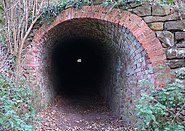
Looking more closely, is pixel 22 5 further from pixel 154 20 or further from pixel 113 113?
pixel 113 113

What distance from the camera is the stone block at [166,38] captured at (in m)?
3.75

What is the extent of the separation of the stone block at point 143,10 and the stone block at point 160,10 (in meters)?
0.08

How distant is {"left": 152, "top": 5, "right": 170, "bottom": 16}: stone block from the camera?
12.6 ft

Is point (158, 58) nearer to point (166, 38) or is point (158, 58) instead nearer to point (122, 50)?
point (166, 38)

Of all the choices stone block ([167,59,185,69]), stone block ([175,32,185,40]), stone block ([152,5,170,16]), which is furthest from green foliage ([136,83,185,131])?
stone block ([152,5,170,16])

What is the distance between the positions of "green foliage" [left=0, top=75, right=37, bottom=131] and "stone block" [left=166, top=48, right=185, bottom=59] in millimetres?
2531

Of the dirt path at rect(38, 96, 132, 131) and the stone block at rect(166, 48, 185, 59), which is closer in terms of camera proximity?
the stone block at rect(166, 48, 185, 59)

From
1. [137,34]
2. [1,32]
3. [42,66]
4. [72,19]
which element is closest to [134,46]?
[137,34]

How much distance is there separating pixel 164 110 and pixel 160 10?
1.81 m

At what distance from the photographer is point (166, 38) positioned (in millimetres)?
3766

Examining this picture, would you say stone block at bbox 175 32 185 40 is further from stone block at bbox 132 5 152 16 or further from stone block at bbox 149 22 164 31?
stone block at bbox 132 5 152 16

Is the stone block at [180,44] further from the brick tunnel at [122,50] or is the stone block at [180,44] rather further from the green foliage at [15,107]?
the green foliage at [15,107]

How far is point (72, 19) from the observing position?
435 cm

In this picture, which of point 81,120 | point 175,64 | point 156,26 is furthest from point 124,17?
point 81,120
